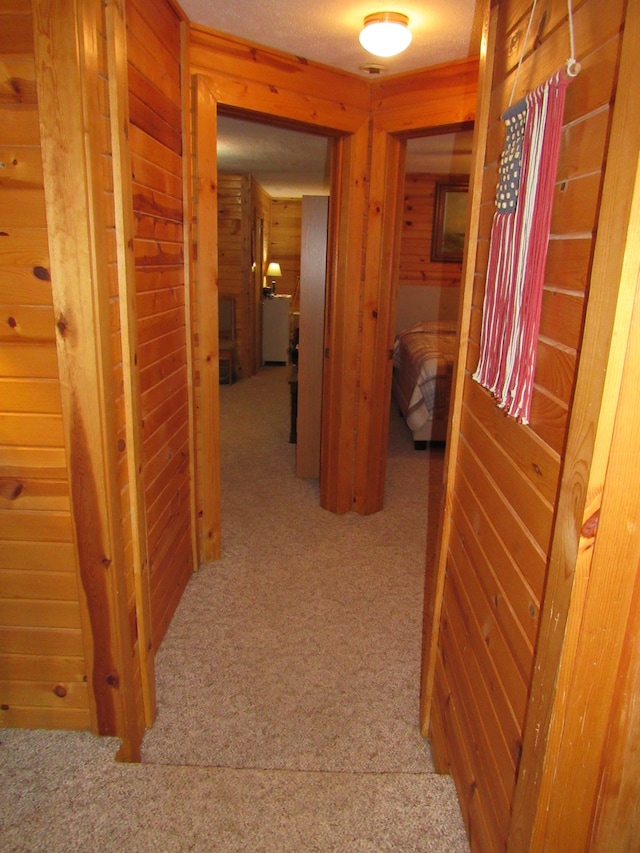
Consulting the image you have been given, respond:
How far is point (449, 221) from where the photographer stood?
254 inches

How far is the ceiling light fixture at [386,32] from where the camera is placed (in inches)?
88.7

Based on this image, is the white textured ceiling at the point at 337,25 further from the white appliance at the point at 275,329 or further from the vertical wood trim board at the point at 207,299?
the white appliance at the point at 275,329

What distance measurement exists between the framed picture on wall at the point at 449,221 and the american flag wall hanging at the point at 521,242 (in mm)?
5419

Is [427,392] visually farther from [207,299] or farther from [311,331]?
[207,299]

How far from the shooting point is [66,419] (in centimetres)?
155

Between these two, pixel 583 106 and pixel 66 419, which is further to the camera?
pixel 66 419

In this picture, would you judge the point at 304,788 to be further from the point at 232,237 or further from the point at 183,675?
the point at 232,237

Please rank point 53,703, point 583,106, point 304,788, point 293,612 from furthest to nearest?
point 293,612, point 53,703, point 304,788, point 583,106

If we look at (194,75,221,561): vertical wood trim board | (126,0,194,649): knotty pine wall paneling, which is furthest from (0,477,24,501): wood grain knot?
(194,75,221,561): vertical wood trim board

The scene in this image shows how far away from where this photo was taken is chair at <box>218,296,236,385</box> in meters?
6.73

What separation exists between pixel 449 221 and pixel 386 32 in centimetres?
441

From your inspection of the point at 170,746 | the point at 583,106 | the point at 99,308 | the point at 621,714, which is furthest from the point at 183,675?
the point at 583,106

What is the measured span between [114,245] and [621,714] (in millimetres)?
1552

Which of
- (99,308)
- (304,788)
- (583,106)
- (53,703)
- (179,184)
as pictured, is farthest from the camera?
(179,184)
